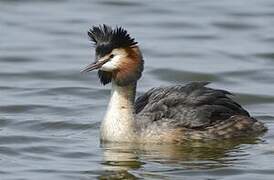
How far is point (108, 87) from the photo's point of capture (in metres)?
18.8

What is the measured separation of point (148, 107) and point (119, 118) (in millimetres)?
474

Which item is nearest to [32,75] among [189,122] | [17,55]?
[17,55]

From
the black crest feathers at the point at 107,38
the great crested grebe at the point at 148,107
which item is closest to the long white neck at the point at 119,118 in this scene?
the great crested grebe at the point at 148,107

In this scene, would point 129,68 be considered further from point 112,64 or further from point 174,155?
point 174,155

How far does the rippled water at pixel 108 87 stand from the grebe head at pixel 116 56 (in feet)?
2.88

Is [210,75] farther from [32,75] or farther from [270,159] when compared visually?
[270,159]

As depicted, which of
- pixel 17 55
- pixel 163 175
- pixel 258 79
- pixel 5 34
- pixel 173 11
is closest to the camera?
pixel 163 175

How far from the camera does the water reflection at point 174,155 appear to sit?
14.3m

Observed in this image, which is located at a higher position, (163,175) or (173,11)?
(173,11)

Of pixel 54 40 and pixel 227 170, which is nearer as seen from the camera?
pixel 227 170

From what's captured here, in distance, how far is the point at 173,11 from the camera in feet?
82.4

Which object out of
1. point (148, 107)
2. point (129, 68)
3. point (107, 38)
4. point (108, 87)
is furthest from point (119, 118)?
point (108, 87)

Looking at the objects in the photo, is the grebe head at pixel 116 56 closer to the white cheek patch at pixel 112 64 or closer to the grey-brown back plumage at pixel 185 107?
the white cheek patch at pixel 112 64

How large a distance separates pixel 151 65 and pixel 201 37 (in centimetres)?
250
